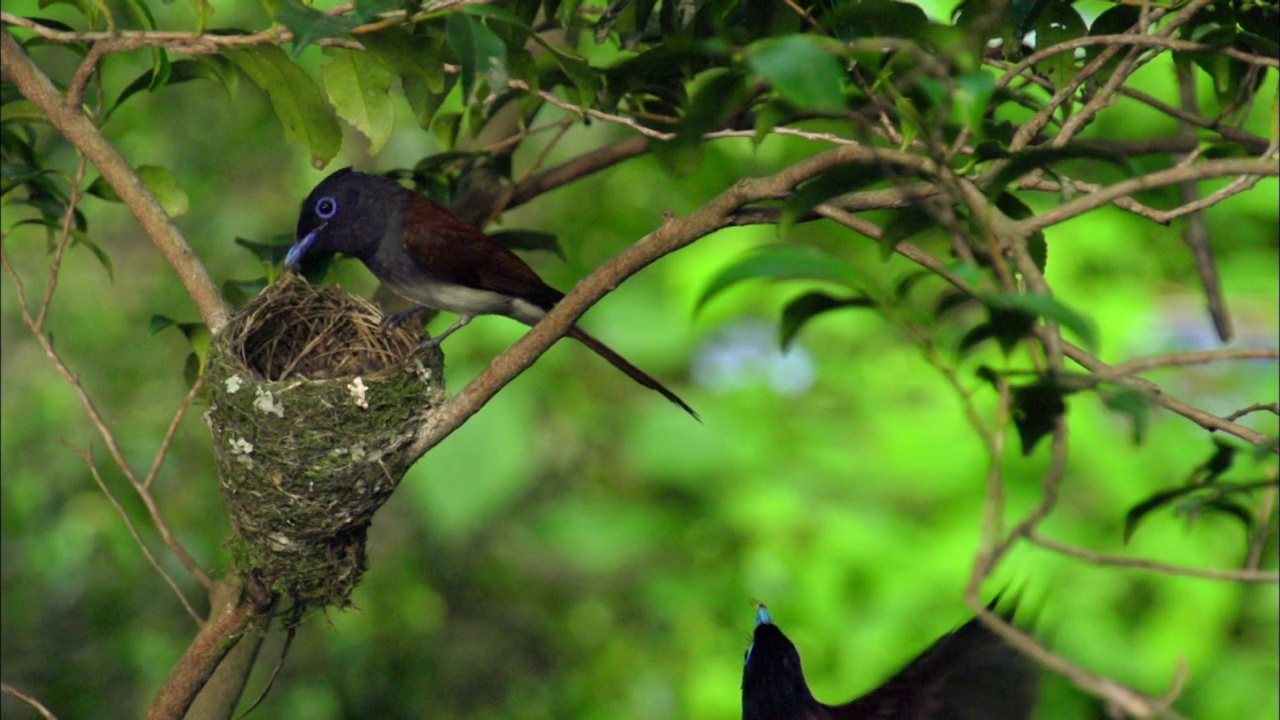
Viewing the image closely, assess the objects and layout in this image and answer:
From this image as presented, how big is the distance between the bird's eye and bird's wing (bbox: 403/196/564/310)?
0.23 meters

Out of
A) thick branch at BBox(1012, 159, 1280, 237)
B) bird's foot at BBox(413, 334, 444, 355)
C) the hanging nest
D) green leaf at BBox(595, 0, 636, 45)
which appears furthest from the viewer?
bird's foot at BBox(413, 334, 444, 355)

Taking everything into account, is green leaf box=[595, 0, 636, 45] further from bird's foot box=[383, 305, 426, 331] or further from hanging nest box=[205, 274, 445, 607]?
bird's foot box=[383, 305, 426, 331]

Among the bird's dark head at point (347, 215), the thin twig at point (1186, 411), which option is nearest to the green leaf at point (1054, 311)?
the thin twig at point (1186, 411)

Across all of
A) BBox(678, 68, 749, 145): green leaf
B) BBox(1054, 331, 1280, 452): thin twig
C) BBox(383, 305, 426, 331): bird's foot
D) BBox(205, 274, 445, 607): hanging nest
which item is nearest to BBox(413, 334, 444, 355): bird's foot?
BBox(205, 274, 445, 607): hanging nest

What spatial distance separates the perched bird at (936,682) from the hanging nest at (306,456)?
3.14ft

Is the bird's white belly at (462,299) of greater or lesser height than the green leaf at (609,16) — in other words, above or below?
below

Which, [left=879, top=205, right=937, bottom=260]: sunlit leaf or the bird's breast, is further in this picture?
the bird's breast

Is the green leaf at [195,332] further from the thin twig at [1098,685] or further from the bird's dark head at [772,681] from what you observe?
the thin twig at [1098,685]

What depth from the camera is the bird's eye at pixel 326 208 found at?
4113 millimetres

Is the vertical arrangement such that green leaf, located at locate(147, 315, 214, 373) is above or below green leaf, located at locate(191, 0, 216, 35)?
below

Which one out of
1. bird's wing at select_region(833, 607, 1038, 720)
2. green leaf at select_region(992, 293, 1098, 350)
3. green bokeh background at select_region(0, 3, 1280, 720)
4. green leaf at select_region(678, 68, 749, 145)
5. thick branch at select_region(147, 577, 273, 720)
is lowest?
green bokeh background at select_region(0, 3, 1280, 720)

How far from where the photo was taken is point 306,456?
315cm

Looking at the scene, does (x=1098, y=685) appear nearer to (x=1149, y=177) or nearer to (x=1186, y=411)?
(x=1149, y=177)

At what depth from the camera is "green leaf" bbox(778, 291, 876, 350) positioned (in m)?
1.57
